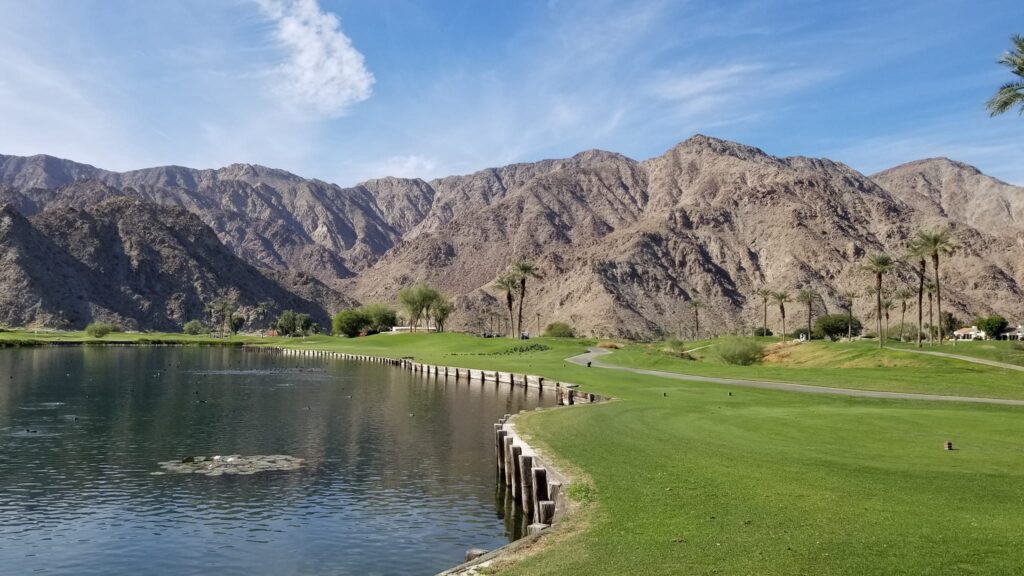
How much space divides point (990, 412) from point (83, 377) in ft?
232

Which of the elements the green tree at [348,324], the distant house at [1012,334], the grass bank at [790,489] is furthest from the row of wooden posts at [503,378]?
the distant house at [1012,334]

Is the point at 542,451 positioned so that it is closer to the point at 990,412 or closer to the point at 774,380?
the point at 990,412

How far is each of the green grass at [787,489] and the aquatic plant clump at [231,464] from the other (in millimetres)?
9423

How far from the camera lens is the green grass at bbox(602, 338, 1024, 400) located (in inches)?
1575

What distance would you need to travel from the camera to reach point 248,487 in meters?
24.9

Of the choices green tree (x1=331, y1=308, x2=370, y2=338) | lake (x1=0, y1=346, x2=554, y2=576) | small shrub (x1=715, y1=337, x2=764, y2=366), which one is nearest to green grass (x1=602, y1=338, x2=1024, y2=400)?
small shrub (x1=715, y1=337, x2=764, y2=366)

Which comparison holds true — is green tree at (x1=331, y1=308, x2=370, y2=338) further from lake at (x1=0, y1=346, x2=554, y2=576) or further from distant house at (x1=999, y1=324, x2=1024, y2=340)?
distant house at (x1=999, y1=324, x2=1024, y2=340)

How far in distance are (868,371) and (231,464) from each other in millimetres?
40299

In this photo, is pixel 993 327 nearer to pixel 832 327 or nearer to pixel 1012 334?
pixel 1012 334

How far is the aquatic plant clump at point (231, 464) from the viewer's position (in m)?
27.3

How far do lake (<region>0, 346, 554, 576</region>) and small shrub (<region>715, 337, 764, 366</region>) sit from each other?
34.5 meters

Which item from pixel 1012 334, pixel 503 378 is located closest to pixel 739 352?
pixel 503 378

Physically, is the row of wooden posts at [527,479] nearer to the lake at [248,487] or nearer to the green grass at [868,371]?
the lake at [248,487]

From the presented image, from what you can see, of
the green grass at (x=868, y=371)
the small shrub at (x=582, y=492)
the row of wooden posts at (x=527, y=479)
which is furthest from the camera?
the green grass at (x=868, y=371)
